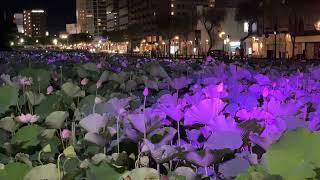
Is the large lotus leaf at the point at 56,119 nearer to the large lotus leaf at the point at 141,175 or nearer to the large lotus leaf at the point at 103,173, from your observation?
the large lotus leaf at the point at 103,173

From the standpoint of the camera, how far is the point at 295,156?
149cm

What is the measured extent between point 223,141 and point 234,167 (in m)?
0.09

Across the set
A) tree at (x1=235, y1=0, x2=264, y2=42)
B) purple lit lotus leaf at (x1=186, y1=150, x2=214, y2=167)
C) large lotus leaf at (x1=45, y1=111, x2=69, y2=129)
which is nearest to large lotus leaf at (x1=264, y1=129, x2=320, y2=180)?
purple lit lotus leaf at (x1=186, y1=150, x2=214, y2=167)

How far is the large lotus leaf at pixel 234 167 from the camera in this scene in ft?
5.77

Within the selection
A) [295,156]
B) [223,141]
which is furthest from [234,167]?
[295,156]

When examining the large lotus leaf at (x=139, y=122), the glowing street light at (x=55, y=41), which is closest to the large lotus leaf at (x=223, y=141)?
the large lotus leaf at (x=139, y=122)

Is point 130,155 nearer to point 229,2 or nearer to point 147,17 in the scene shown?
point 229,2

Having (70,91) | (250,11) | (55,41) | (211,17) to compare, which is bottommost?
(70,91)

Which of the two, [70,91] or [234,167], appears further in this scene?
[70,91]

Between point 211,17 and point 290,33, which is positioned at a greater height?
point 211,17

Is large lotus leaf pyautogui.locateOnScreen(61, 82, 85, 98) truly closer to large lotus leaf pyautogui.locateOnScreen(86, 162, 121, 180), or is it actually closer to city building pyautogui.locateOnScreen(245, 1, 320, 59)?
large lotus leaf pyautogui.locateOnScreen(86, 162, 121, 180)

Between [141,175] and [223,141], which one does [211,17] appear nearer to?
[223,141]

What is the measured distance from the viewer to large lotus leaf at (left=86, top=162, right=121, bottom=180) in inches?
63.6

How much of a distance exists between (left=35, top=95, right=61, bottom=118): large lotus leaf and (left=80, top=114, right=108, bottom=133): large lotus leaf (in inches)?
54.7
